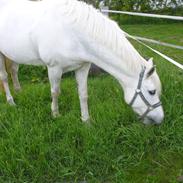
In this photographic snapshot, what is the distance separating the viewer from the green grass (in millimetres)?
3625

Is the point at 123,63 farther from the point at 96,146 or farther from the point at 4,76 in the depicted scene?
the point at 4,76

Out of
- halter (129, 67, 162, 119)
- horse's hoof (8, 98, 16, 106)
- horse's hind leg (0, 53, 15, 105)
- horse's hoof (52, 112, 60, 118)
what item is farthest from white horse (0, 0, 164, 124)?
horse's hind leg (0, 53, 15, 105)

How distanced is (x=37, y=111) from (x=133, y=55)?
140 centimetres

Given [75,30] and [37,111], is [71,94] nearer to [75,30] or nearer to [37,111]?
[37,111]

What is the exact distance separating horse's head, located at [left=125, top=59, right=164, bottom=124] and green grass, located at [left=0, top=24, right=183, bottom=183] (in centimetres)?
13

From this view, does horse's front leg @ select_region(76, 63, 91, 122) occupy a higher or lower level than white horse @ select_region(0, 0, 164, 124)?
lower

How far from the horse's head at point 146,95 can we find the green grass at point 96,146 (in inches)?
5.2

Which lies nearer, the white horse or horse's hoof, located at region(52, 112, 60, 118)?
the white horse

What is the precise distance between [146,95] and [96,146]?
27.3 inches

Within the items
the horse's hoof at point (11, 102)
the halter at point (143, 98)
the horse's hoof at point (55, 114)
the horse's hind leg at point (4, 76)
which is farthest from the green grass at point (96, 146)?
the horse's hind leg at point (4, 76)

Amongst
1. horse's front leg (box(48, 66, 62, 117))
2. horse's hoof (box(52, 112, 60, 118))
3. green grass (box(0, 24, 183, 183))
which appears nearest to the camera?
green grass (box(0, 24, 183, 183))

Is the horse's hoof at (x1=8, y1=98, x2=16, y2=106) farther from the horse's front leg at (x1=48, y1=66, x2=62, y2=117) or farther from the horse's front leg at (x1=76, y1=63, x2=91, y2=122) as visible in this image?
the horse's front leg at (x1=76, y1=63, x2=91, y2=122)

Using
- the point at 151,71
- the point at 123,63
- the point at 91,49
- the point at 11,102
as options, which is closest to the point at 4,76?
the point at 11,102

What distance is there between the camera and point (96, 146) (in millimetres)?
3791
